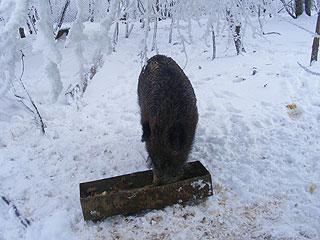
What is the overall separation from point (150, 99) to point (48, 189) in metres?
1.78

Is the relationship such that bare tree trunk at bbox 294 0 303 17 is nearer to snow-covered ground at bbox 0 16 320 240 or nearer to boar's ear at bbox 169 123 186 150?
snow-covered ground at bbox 0 16 320 240

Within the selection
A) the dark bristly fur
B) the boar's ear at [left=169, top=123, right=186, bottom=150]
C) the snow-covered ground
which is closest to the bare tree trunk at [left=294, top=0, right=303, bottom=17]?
the snow-covered ground

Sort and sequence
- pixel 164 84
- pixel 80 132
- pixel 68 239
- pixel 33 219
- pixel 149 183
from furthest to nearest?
pixel 80 132, pixel 164 84, pixel 149 183, pixel 33 219, pixel 68 239

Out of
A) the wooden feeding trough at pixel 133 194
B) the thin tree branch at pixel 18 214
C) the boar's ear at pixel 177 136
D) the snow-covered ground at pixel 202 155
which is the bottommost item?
the snow-covered ground at pixel 202 155

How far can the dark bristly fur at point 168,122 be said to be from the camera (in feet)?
10.8

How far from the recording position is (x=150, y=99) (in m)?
3.95

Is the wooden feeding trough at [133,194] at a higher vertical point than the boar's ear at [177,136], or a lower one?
lower

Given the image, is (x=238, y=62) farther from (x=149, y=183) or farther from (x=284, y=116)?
(x=149, y=183)

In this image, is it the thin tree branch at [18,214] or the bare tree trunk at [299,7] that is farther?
the bare tree trunk at [299,7]

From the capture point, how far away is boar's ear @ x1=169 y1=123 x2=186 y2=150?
3.29 m

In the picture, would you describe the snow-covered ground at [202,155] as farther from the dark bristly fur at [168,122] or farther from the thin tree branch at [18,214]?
the dark bristly fur at [168,122]

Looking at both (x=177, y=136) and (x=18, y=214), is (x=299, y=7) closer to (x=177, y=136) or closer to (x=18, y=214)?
(x=177, y=136)

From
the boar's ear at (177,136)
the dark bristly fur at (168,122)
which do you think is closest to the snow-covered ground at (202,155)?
the dark bristly fur at (168,122)

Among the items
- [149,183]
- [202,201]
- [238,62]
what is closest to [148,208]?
[149,183]
